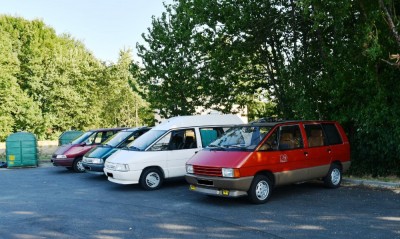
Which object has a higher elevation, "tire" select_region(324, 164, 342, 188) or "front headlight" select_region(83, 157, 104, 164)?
"front headlight" select_region(83, 157, 104, 164)

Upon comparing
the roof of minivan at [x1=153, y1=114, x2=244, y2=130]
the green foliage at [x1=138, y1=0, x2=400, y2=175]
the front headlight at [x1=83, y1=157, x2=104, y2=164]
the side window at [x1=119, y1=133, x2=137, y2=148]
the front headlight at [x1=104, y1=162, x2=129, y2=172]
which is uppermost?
the green foliage at [x1=138, y1=0, x2=400, y2=175]

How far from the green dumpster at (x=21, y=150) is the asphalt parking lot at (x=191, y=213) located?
271 inches

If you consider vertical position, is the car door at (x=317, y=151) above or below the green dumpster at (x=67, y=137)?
below

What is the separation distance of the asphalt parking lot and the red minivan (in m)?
0.40

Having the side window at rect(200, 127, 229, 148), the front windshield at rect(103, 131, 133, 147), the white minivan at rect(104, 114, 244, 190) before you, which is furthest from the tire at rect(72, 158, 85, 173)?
the side window at rect(200, 127, 229, 148)

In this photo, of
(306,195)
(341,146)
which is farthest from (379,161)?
(306,195)

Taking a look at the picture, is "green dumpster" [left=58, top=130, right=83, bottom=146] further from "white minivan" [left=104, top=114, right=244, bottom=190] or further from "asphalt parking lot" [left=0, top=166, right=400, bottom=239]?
"white minivan" [left=104, top=114, right=244, bottom=190]

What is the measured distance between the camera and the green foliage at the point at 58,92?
109 ft

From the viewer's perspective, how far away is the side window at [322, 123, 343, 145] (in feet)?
33.8

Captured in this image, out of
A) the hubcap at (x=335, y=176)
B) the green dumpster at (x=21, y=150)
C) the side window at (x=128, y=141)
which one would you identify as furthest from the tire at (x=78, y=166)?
the hubcap at (x=335, y=176)

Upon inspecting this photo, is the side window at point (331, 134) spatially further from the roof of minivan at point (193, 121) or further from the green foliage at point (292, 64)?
the roof of minivan at point (193, 121)

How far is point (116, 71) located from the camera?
33875mm

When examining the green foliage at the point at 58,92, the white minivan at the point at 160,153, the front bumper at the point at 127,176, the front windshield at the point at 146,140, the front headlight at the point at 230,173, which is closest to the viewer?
the front headlight at the point at 230,173

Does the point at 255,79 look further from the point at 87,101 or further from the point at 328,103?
the point at 87,101
